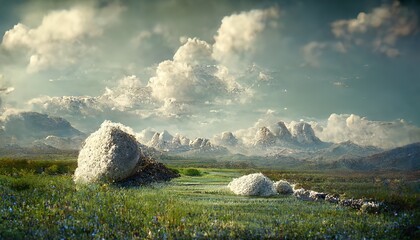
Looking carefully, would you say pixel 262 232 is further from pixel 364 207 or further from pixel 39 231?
pixel 364 207

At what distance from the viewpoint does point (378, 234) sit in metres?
15.5

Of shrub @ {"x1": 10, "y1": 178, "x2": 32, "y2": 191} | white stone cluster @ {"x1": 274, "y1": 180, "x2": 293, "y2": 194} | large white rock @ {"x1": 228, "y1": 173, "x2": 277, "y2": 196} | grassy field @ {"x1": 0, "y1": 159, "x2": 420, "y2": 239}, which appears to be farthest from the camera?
white stone cluster @ {"x1": 274, "y1": 180, "x2": 293, "y2": 194}

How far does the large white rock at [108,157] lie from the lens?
29.7 metres

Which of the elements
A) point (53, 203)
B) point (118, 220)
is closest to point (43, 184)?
point (53, 203)

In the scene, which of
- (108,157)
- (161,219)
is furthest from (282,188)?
(161,219)

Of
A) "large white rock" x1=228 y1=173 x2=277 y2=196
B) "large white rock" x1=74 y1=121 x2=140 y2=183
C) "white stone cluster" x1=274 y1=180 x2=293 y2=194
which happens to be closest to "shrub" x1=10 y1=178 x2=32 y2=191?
"large white rock" x1=74 y1=121 x2=140 y2=183

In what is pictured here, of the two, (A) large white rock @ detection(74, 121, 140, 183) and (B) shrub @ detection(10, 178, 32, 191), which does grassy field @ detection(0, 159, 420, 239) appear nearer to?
(B) shrub @ detection(10, 178, 32, 191)

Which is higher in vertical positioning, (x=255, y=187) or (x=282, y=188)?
(x=255, y=187)

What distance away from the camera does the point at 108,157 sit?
1179 inches

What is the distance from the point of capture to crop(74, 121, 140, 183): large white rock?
29719mm

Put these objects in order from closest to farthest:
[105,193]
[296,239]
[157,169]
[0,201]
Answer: [296,239], [0,201], [105,193], [157,169]

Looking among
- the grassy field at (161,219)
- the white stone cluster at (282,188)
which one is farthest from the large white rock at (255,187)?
the grassy field at (161,219)

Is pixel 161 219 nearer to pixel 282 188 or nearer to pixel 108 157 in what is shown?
pixel 108 157

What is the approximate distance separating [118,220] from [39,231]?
3.08 m
